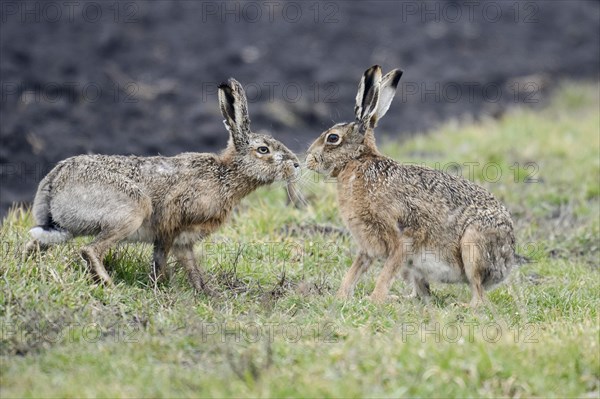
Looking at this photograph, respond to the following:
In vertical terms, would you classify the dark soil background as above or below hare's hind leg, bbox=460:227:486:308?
above

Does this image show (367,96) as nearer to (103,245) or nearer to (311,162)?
(311,162)

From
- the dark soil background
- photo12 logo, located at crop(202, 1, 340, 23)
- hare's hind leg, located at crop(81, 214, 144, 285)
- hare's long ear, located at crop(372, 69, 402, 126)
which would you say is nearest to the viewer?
hare's hind leg, located at crop(81, 214, 144, 285)

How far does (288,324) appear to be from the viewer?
6504 mm

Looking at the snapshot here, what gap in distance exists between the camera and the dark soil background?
501 inches

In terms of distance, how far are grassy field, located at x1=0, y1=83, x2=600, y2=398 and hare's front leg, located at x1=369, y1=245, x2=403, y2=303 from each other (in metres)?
0.15

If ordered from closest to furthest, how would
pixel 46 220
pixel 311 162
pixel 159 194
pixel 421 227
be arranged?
pixel 46 220
pixel 159 194
pixel 421 227
pixel 311 162

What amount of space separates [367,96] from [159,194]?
2023mm

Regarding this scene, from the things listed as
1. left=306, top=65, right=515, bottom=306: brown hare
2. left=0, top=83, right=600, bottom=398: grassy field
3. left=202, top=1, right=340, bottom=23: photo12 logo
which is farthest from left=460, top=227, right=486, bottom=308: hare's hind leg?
left=202, top=1, right=340, bottom=23: photo12 logo

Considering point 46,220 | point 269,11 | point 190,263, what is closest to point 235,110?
point 190,263

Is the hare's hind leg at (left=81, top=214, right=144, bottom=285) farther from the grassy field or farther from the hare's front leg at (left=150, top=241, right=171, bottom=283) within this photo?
the hare's front leg at (left=150, top=241, right=171, bottom=283)

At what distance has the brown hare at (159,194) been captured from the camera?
6918 millimetres

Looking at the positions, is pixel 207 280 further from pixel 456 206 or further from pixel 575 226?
pixel 575 226

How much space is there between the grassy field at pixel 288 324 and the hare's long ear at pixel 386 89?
55.1 inches

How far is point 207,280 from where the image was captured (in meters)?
7.34
